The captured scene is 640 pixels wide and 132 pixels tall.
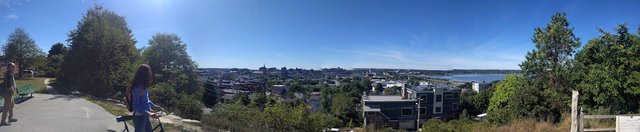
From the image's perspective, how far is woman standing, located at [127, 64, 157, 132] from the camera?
5.09 meters

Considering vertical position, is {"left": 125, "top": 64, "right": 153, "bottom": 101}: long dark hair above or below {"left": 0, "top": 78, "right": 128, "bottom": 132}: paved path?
above

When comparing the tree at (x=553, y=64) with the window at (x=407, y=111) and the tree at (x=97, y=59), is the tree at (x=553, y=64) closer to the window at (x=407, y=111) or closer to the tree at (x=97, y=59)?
the tree at (x=97, y=59)

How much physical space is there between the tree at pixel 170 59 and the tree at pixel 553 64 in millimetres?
22748

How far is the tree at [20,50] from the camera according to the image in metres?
31.6

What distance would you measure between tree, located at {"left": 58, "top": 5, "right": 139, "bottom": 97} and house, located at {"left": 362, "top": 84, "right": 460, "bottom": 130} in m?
22.7

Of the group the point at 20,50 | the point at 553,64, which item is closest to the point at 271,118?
the point at 553,64

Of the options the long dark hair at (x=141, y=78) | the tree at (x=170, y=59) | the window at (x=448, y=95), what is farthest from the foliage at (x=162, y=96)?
the window at (x=448, y=95)

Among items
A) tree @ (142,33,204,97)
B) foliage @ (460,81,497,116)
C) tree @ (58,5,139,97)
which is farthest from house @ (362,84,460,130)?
tree @ (58,5,139,97)

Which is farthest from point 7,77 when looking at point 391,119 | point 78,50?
point 391,119

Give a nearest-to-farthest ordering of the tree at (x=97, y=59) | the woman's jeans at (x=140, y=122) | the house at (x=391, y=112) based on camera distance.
A: the woman's jeans at (x=140, y=122) < the tree at (x=97, y=59) < the house at (x=391, y=112)

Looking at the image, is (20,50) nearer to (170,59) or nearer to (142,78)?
(170,59)

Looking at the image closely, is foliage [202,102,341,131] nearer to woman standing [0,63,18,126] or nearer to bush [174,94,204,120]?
bush [174,94,204,120]

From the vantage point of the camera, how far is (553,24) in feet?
51.3

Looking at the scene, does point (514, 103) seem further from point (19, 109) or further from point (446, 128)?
point (19, 109)
